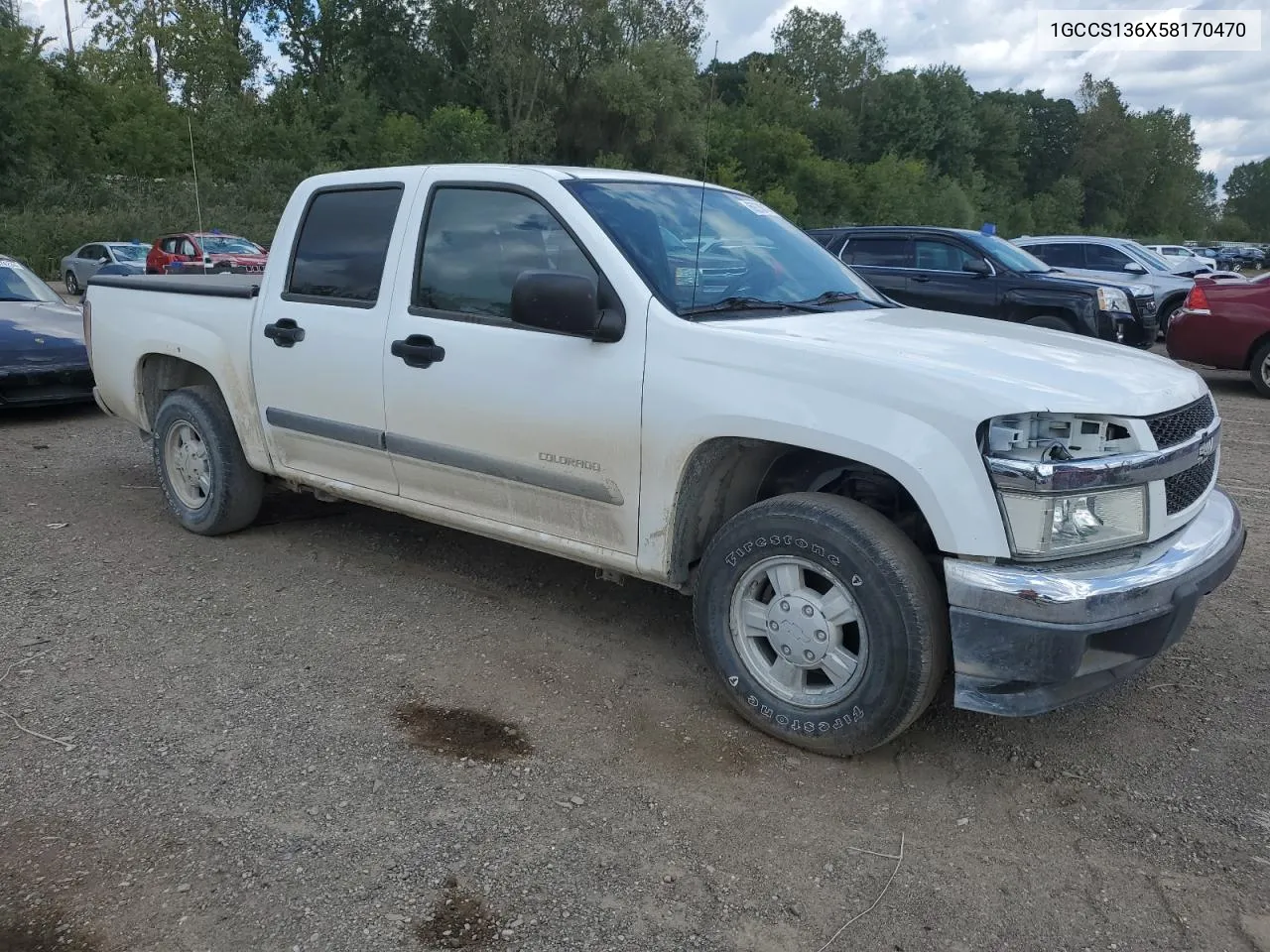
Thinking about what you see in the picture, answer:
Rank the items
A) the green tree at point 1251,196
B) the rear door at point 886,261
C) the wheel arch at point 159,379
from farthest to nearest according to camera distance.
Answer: the green tree at point 1251,196 < the rear door at point 886,261 < the wheel arch at point 159,379

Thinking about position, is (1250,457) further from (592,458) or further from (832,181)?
(832,181)

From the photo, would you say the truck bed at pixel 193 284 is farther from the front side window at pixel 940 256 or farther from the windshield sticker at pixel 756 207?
the front side window at pixel 940 256

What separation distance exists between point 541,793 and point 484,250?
7.00ft

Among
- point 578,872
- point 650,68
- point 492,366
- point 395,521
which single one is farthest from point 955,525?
point 650,68

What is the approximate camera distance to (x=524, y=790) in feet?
10.6

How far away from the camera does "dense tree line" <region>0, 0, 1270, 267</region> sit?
33.9 meters

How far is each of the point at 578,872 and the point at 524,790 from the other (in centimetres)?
45

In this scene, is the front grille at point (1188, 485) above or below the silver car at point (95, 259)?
above

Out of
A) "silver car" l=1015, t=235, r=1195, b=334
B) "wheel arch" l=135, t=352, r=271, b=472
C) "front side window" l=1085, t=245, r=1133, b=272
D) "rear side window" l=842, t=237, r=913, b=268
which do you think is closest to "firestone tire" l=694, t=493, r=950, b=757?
"wheel arch" l=135, t=352, r=271, b=472

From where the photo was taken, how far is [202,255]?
67.1 feet

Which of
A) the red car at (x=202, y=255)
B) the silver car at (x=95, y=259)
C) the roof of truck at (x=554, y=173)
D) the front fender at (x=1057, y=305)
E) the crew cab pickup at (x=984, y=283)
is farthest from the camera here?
the silver car at (x=95, y=259)

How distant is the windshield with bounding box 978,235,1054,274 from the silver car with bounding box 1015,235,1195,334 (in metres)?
3.03

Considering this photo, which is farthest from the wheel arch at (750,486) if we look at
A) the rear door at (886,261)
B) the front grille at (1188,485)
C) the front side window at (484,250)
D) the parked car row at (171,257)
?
the parked car row at (171,257)

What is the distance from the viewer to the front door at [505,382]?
3.78 metres
